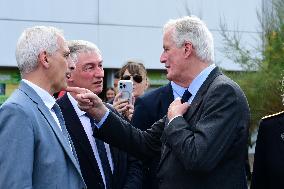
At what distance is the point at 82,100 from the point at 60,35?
0.71m

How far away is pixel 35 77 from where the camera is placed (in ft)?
11.2

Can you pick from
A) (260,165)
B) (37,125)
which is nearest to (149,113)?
(260,165)

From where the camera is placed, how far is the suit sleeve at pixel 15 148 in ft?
10.1

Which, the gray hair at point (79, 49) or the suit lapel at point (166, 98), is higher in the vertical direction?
the gray hair at point (79, 49)

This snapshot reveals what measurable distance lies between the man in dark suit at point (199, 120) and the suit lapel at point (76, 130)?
182 millimetres

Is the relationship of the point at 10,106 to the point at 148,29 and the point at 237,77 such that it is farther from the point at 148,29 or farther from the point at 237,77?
the point at 148,29

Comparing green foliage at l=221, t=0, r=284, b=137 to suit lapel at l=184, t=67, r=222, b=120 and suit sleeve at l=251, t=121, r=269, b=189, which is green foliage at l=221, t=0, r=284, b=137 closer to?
suit sleeve at l=251, t=121, r=269, b=189

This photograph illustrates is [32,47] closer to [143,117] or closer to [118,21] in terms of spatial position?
[143,117]

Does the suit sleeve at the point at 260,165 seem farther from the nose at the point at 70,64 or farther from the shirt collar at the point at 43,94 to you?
the shirt collar at the point at 43,94

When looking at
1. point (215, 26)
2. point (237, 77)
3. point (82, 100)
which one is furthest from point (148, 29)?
point (82, 100)

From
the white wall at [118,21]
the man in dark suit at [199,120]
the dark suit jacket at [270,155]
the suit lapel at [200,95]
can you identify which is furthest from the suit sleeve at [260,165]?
the white wall at [118,21]

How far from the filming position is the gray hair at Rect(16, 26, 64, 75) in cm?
339

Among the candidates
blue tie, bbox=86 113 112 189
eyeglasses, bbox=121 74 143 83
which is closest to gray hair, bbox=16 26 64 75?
blue tie, bbox=86 113 112 189

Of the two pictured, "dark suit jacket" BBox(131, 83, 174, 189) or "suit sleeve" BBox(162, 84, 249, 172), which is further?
"dark suit jacket" BBox(131, 83, 174, 189)
